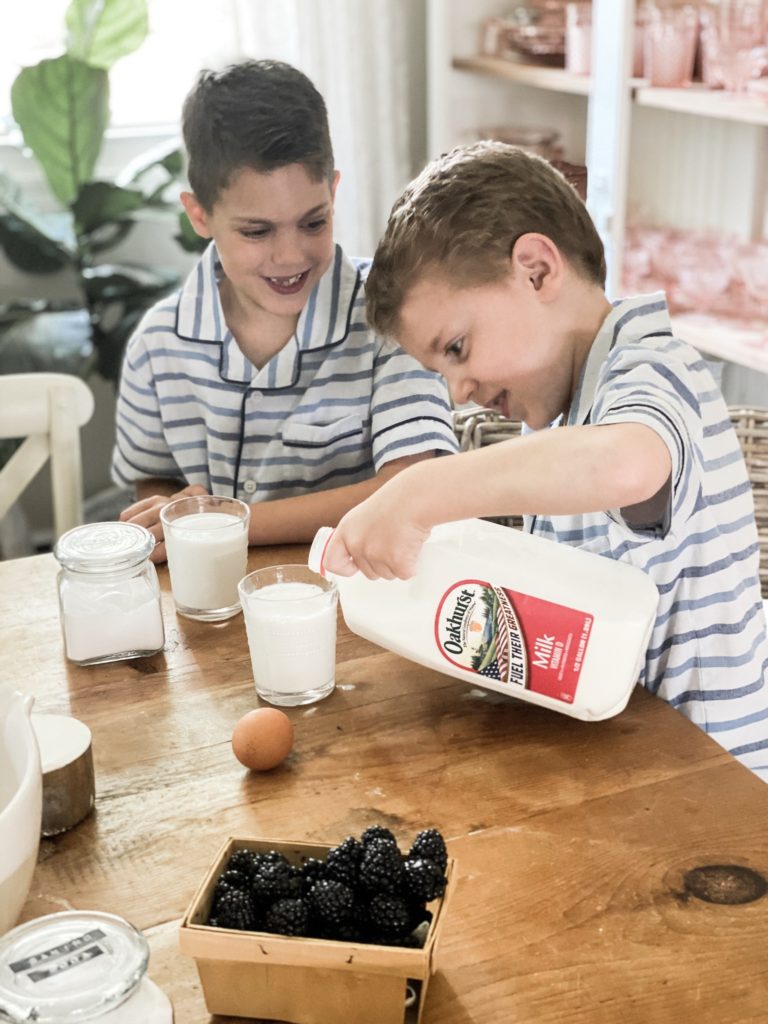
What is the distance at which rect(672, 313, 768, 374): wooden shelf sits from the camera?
2.04m

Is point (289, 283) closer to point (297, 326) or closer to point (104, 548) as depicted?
point (297, 326)

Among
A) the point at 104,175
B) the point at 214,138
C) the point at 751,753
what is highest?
the point at 214,138

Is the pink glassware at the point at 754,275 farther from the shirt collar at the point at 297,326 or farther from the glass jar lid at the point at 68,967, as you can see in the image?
the glass jar lid at the point at 68,967

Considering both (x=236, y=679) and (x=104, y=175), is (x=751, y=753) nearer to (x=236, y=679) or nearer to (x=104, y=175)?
(x=236, y=679)

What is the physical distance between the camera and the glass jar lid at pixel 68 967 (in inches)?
21.8

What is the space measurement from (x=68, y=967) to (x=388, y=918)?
0.18m

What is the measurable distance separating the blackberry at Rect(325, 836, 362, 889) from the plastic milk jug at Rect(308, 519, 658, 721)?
306 millimetres

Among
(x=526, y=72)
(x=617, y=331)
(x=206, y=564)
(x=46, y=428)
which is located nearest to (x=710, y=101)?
(x=526, y=72)

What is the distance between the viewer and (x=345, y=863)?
686 millimetres

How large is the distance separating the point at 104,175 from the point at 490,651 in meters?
2.28

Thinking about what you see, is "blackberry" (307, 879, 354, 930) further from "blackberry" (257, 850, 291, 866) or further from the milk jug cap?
the milk jug cap

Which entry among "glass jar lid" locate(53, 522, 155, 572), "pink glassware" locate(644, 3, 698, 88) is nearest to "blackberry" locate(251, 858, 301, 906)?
"glass jar lid" locate(53, 522, 155, 572)

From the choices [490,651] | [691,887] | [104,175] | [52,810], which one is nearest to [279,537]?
[490,651]

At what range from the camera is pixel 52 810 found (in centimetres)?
84
